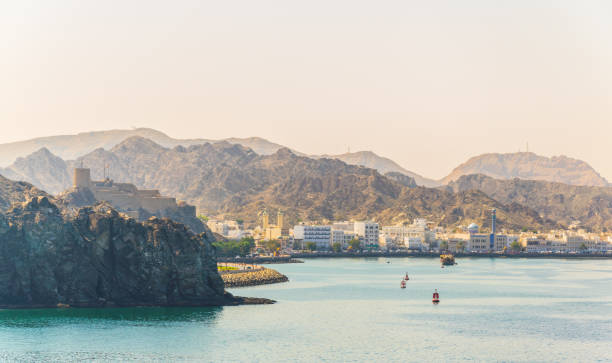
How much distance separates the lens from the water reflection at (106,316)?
9494 centimetres

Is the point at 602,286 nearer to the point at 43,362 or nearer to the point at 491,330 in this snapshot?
the point at 491,330

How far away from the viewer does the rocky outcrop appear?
103 metres

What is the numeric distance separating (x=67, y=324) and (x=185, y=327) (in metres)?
12.6

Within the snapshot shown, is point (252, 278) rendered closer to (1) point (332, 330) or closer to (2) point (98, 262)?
(2) point (98, 262)

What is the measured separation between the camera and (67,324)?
93750 millimetres

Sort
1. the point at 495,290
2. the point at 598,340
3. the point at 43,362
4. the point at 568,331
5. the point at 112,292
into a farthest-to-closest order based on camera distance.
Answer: the point at 495,290 → the point at 112,292 → the point at 568,331 → the point at 598,340 → the point at 43,362

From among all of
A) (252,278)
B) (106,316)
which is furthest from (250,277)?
(106,316)

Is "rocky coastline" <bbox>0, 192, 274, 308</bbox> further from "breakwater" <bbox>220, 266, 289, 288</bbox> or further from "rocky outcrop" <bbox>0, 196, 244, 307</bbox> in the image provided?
"breakwater" <bbox>220, 266, 289, 288</bbox>

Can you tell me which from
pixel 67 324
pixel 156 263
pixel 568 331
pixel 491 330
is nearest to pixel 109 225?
pixel 156 263

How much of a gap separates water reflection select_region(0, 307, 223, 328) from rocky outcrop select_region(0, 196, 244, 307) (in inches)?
43.6

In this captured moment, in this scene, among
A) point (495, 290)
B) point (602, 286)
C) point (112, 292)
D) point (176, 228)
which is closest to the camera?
point (112, 292)

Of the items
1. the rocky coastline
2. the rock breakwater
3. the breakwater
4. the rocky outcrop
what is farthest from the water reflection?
the rock breakwater

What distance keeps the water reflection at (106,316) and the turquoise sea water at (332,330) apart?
0.12 metres

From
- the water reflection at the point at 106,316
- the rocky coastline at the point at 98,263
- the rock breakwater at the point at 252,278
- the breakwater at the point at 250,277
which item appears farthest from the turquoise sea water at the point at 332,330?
the breakwater at the point at 250,277
